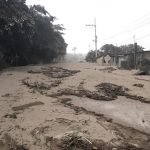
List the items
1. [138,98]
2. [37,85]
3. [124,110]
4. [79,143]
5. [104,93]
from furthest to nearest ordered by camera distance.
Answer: [37,85]
[104,93]
[138,98]
[124,110]
[79,143]

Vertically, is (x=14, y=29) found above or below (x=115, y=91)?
above

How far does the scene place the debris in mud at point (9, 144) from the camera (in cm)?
823

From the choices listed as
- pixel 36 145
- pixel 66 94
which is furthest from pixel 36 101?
pixel 36 145

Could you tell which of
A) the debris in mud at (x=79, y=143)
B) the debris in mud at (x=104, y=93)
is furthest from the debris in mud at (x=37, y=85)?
the debris in mud at (x=79, y=143)

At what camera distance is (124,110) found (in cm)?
1259

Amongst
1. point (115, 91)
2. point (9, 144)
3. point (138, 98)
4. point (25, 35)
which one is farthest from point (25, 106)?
point (25, 35)

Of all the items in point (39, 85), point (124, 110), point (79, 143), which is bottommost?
point (124, 110)

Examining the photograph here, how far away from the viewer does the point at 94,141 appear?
27.7 ft

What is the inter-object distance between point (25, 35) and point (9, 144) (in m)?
20.3

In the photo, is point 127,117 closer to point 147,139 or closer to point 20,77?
point 147,139

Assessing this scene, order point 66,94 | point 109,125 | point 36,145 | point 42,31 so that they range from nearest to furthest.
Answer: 1. point 36,145
2. point 109,125
3. point 66,94
4. point 42,31

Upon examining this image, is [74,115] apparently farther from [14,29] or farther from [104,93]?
[14,29]

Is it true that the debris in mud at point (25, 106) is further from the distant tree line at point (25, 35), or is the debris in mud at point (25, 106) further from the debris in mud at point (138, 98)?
the distant tree line at point (25, 35)

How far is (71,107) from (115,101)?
260 cm
